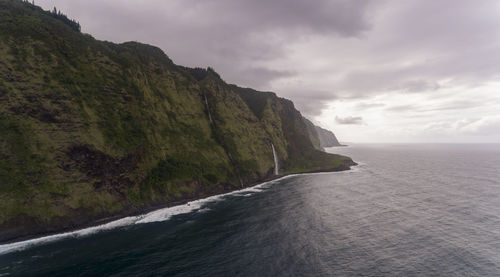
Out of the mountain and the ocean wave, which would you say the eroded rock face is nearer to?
the mountain

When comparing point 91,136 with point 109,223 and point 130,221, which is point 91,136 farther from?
point 130,221

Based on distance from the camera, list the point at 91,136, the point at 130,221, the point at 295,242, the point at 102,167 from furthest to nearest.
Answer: the point at 91,136, the point at 102,167, the point at 130,221, the point at 295,242

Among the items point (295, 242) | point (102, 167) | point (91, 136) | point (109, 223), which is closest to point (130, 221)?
point (109, 223)

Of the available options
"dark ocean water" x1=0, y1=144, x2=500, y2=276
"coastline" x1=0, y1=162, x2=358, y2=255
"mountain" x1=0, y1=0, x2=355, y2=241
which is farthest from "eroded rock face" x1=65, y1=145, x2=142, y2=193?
"dark ocean water" x1=0, y1=144, x2=500, y2=276

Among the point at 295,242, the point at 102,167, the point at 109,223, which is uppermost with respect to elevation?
the point at 102,167

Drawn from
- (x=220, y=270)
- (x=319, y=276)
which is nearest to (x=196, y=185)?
(x=220, y=270)

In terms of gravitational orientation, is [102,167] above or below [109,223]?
above

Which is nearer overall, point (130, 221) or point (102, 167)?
point (130, 221)

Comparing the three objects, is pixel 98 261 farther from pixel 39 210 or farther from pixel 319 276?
pixel 319 276
